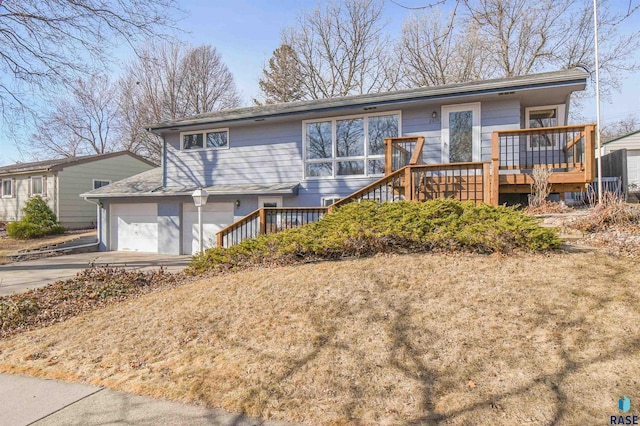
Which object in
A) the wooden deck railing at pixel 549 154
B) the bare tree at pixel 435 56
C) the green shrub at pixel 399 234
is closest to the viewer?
the green shrub at pixel 399 234

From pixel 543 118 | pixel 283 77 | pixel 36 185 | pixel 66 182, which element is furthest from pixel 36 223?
pixel 543 118

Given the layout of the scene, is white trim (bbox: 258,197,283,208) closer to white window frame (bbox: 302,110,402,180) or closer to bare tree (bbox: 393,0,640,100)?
white window frame (bbox: 302,110,402,180)

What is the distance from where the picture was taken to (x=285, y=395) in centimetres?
296

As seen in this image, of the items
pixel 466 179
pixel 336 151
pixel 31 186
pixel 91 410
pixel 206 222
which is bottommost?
pixel 91 410

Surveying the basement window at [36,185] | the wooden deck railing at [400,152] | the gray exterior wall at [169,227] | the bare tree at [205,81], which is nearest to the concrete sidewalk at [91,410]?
the wooden deck railing at [400,152]

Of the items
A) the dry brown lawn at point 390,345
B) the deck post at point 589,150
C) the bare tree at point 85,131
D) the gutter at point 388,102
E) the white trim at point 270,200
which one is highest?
the bare tree at point 85,131

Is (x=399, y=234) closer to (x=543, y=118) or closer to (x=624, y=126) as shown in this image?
(x=543, y=118)

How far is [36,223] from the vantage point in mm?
17125

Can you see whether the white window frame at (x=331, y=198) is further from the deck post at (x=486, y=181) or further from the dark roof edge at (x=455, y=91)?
the deck post at (x=486, y=181)

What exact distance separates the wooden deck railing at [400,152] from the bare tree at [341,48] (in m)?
15.9

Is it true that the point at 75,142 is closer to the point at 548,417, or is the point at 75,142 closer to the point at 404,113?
the point at 404,113

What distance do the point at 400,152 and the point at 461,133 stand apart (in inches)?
74.3

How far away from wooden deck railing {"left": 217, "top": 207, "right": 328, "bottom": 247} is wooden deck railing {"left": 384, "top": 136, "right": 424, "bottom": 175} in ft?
6.32

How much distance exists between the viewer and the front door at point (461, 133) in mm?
9699
